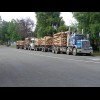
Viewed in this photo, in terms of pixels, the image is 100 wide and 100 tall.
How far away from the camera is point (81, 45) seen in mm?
40781

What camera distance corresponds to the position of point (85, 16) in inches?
1945

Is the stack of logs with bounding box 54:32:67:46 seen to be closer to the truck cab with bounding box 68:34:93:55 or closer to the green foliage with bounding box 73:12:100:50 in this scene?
the truck cab with bounding box 68:34:93:55

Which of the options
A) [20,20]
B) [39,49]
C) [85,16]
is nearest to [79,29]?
[85,16]

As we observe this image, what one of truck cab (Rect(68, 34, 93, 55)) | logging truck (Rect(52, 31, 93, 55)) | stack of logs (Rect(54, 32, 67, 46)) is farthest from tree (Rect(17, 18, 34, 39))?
truck cab (Rect(68, 34, 93, 55))

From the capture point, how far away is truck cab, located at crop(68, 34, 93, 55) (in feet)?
133

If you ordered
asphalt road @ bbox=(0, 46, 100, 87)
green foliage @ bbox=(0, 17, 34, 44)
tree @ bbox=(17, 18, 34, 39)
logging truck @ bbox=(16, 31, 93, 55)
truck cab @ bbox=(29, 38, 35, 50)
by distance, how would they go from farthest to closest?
tree @ bbox=(17, 18, 34, 39), green foliage @ bbox=(0, 17, 34, 44), truck cab @ bbox=(29, 38, 35, 50), logging truck @ bbox=(16, 31, 93, 55), asphalt road @ bbox=(0, 46, 100, 87)

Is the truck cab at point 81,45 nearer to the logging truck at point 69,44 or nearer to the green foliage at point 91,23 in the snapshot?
the logging truck at point 69,44

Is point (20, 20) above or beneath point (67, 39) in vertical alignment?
above

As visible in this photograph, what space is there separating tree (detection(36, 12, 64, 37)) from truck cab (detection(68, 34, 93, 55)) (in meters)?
41.8

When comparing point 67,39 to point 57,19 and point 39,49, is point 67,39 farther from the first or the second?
point 57,19
